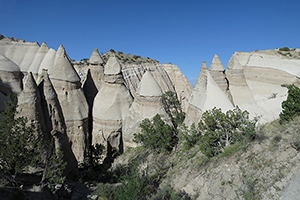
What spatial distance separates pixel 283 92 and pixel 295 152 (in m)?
Result: 14.6

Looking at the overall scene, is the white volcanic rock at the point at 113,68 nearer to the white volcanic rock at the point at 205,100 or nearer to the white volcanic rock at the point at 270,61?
the white volcanic rock at the point at 205,100

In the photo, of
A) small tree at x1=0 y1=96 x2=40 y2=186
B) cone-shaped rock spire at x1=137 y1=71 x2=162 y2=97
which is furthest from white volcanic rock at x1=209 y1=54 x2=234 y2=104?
small tree at x1=0 y1=96 x2=40 y2=186

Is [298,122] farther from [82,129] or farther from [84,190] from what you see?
[82,129]

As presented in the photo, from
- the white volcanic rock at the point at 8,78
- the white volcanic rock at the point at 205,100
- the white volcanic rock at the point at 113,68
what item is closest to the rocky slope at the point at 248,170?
the white volcanic rock at the point at 205,100

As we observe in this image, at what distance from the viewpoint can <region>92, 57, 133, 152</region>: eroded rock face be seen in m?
12.5

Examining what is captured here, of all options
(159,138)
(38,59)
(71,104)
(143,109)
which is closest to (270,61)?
(143,109)

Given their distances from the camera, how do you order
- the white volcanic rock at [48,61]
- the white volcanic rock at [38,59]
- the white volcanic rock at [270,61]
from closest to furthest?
the white volcanic rock at [270,61]
the white volcanic rock at [48,61]
the white volcanic rock at [38,59]

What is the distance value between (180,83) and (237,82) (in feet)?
35.9

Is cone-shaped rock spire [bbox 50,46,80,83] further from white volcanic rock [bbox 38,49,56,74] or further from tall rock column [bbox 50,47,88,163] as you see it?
white volcanic rock [bbox 38,49,56,74]

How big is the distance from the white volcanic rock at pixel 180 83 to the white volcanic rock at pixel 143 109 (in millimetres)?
12476

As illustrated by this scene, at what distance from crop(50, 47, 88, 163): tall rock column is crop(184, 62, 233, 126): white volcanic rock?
6.27 metres

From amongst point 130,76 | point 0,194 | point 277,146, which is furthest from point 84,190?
point 130,76

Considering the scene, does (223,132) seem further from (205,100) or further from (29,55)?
(29,55)

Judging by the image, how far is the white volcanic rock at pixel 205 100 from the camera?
8.98 m
